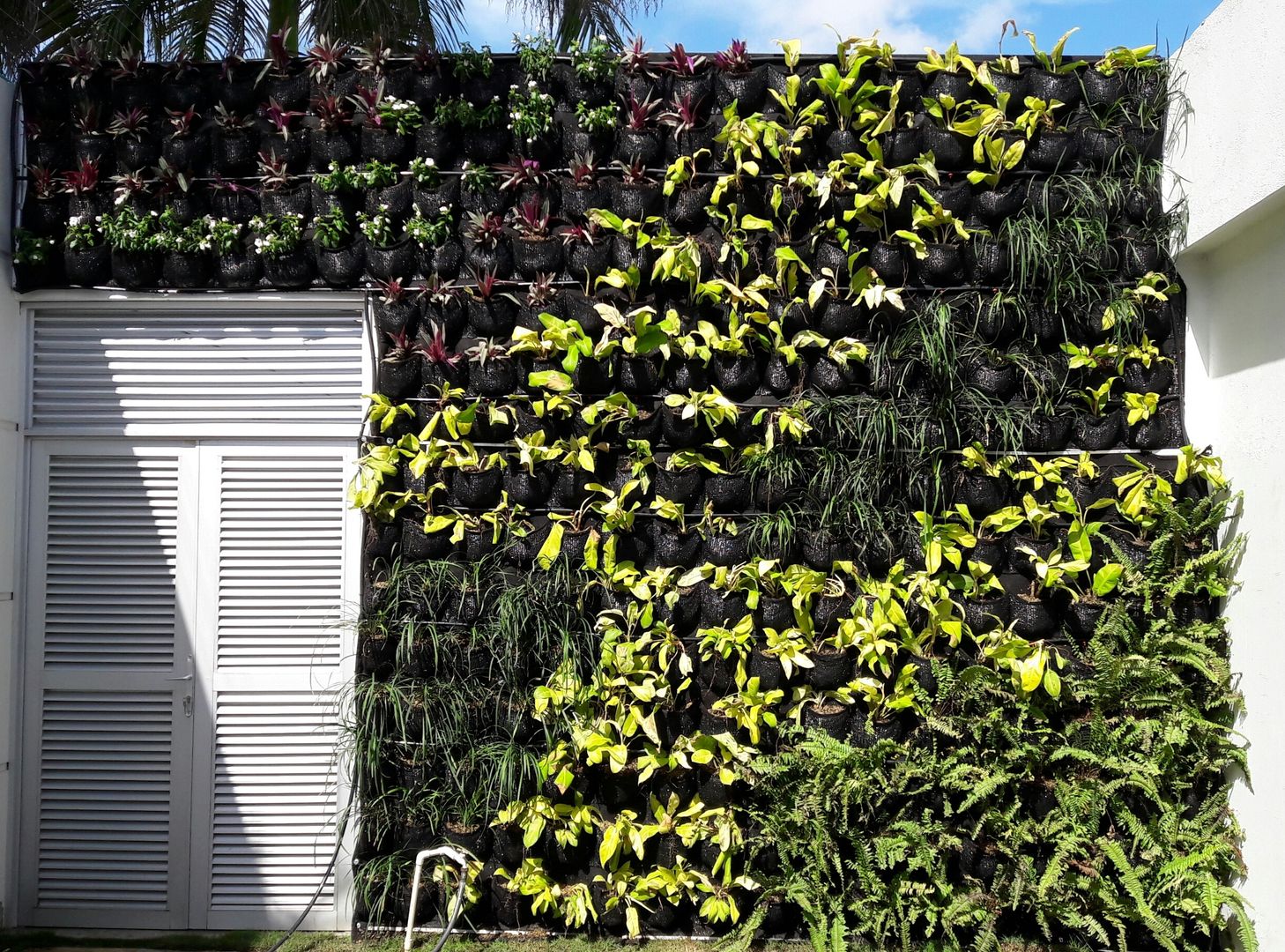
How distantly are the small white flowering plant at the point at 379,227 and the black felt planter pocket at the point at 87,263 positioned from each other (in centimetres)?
103

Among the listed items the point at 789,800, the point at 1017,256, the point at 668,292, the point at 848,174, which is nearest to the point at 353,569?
the point at 668,292

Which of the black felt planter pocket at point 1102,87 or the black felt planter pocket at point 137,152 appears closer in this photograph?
the black felt planter pocket at point 1102,87

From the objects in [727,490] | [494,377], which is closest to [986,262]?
[727,490]

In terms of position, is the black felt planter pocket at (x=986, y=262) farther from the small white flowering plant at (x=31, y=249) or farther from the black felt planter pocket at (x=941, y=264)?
the small white flowering plant at (x=31, y=249)

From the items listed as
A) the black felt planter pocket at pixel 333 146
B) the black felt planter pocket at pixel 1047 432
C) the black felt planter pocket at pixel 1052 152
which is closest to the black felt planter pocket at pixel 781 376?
the black felt planter pocket at pixel 1047 432

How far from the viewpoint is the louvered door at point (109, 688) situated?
11.3 ft

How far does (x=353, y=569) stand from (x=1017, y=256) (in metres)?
2.88

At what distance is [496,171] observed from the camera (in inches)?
137

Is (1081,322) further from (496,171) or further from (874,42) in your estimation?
(496,171)

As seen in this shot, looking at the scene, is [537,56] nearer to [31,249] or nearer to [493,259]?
[493,259]

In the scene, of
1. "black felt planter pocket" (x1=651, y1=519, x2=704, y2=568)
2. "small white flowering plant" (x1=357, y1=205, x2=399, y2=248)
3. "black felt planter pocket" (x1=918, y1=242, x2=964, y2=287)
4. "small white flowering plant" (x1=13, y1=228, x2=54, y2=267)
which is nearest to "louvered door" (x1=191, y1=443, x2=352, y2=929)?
"small white flowering plant" (x1=357, y1=205, x2=399, y2=248)

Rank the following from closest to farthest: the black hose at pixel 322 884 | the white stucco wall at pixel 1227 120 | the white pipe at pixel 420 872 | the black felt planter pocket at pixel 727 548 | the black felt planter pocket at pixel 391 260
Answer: the white stucco wall at pixel 1227 120, the white pipe at pixel 420 872, the black hose at pixel 322 884, the black felt planter pocket at pixel 727 548, the black felt planter pocket at pixel 391 260

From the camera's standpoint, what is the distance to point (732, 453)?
11.1 ft

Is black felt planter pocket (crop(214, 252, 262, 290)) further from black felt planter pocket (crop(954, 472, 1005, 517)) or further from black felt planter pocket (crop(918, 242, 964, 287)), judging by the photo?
black felt planter pocket (crop(954, 472, 1005, 517))
